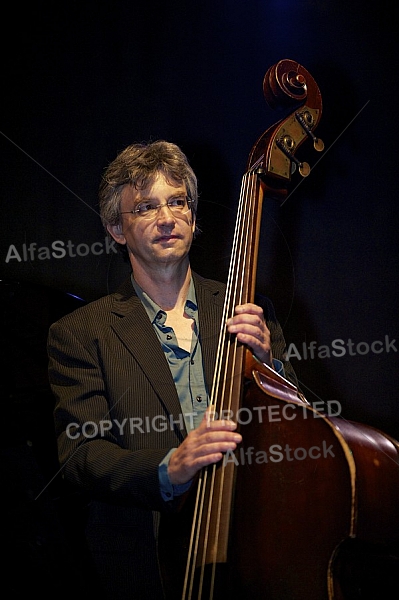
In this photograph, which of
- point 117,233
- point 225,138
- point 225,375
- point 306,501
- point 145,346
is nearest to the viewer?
point 306,501

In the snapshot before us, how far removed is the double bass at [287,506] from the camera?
1023 millimetres

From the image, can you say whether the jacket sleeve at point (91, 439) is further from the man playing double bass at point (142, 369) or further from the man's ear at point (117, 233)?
the man's ear at point (117, 233)

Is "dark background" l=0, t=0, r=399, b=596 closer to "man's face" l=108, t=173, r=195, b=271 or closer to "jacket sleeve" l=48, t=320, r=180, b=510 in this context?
"man's face" l=108, t=173, r=195, b=271

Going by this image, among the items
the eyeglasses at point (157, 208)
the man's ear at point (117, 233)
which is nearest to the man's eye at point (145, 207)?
the eyeglasses at point (157, 208)

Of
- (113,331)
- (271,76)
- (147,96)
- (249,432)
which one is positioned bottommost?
(249,432)

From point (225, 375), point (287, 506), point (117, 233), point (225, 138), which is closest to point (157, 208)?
point (117, 233)

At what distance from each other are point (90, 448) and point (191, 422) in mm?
242

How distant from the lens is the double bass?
3.36 ft

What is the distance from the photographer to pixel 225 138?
227cm

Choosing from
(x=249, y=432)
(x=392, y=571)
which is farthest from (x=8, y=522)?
(x=392, y=571)

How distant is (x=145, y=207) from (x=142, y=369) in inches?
18.0

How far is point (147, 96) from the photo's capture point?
7.50 feet

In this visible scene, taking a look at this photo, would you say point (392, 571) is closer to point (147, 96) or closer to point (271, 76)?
point (271, 76)

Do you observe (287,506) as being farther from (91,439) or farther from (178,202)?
(178,202)
